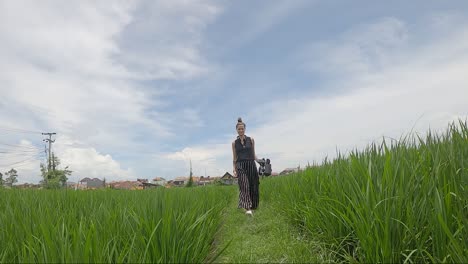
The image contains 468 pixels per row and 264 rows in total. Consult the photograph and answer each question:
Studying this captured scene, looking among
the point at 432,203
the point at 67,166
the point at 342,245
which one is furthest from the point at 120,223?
the point at 67,166

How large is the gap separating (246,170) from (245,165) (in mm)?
94

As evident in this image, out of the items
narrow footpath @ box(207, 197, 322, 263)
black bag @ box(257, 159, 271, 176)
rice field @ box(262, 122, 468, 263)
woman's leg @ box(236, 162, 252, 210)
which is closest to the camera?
rice field @ box(262, 122, 468, 263)

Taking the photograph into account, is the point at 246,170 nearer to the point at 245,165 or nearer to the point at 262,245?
the point at 245,165

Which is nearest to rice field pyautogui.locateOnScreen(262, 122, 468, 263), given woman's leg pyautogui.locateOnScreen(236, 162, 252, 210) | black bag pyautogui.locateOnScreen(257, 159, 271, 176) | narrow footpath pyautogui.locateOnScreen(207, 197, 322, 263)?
narrow footpath pyautogui.locateOnScreen(207, 197, 322, 263)

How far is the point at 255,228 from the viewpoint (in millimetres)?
4031

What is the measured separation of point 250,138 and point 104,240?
4224mm

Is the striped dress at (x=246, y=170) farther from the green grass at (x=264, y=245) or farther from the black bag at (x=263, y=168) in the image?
the black bag at (x=263, y=168)

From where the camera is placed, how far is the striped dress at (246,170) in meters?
5.71

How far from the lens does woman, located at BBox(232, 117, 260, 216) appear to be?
5.71 metres

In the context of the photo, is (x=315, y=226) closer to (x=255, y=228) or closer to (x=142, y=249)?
(x=255, y=228)

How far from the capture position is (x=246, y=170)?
577 centimetres

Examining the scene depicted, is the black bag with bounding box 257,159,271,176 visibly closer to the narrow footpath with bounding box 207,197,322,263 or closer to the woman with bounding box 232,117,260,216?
the woman with bounding box 232,117,260,216

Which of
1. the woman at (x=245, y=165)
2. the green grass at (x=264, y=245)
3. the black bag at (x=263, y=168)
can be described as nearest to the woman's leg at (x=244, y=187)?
the woman at (x=245, y=165)

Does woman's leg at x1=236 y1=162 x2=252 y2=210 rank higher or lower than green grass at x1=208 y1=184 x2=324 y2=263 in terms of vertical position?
higher
